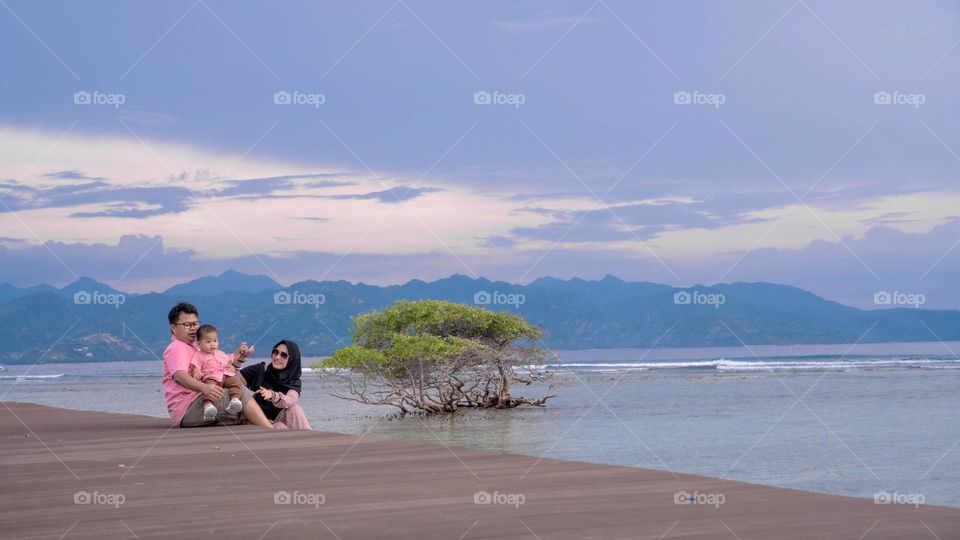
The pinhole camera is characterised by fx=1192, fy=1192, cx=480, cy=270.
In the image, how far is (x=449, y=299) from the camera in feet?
419

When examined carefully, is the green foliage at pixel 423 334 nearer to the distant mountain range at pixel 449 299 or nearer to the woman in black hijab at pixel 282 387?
the woman in black hijab at pixel 282 387

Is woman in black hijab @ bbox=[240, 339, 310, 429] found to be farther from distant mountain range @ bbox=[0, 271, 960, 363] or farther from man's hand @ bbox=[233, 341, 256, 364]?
distant mountain range @ bbox=[0, 271, 960, 363]

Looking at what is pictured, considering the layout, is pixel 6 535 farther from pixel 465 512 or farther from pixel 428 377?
pixel 428 377

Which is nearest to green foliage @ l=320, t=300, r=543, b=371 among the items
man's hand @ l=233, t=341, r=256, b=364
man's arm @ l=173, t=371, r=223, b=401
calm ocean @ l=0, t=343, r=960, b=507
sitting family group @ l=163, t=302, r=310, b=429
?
calm ocean @ l=0, t=343, r=960, b=507

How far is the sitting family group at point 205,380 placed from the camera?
461 inches

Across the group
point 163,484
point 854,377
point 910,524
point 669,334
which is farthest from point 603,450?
point 669,334

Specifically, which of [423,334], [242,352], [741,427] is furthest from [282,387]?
[423,334]

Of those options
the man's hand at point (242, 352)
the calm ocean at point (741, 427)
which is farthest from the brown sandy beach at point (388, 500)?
the calm ocean at point (741, 427)

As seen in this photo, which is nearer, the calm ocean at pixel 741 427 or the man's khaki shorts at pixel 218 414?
the man's khaki shorts at pixel 218 414

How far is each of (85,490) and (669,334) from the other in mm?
139872

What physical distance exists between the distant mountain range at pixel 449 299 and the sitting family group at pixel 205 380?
94.9 metres

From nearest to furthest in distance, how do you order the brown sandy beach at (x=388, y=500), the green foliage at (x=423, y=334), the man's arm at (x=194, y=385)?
the brown sandy beach at (x=388, y=500) < the man's arm at (x=194, y=385) < the green foliage at (x=423, y=334)

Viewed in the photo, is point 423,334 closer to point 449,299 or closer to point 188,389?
point 188,389

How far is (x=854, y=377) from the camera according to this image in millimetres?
53438
